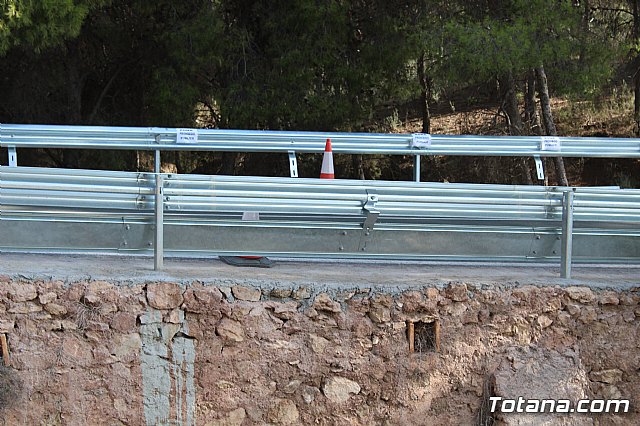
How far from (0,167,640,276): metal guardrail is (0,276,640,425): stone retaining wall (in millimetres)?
495

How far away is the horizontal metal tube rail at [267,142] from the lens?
716cm

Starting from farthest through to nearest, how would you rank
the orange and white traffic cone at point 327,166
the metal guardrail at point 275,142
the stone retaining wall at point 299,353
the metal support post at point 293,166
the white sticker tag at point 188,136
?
the white sticker tag at point 188,136 → the metal guardrail at point 275,142 → the metal support post at point 293,166 → the orange and white traffic cone at point 327,166 → the stone retaining wall at point 299,353

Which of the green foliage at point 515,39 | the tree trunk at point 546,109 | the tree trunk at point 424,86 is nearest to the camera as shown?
the green foliage at point 515,39

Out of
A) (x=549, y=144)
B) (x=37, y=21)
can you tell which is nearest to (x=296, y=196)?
(x=549, y=144)

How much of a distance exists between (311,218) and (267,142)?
6.26 ft

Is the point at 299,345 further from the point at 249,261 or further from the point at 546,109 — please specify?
the point at 546,109

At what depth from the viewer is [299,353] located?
16.8 feet

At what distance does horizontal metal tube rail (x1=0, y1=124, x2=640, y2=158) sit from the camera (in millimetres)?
7164

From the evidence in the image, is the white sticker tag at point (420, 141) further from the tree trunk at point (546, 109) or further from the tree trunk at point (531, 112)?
the tree trunk at point (531, 112)

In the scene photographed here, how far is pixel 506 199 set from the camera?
5867mm

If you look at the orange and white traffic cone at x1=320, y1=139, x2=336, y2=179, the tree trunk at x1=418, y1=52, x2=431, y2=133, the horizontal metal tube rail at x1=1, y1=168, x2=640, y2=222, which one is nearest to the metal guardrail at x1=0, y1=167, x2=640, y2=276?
the horizontal metal tube rail at x1=1, y1=168, x2=640, y2=222

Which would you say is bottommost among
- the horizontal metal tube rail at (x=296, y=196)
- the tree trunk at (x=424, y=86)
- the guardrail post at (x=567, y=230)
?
the guardrail post at (x=567, y=230)

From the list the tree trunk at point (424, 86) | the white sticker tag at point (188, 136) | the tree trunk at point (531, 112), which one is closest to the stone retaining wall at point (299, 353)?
the white sticker tag at point (188, 136)

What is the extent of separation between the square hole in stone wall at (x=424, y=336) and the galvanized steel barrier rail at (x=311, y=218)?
2.30 ft
